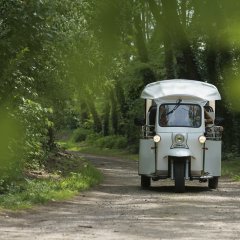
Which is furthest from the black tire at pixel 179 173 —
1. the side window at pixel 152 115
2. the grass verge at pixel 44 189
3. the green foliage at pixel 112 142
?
the green foliage at pixel 112 142

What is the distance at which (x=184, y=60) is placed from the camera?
32.8 metres

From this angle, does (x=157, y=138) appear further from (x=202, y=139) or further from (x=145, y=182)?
(x=145, y=182)

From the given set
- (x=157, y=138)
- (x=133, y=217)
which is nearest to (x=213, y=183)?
(x=157, y=138)

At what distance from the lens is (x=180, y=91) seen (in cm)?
1820

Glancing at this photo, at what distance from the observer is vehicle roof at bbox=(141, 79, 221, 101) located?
59.3ft

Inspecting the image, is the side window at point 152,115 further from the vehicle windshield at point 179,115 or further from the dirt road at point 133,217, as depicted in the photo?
the dirt road at point 133,217

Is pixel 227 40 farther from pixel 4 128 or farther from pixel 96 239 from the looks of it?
pixel 96 239

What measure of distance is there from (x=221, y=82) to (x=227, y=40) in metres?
3.00

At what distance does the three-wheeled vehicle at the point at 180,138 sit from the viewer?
1745cm

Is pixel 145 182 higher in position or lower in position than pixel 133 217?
higher

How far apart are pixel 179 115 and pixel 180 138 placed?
89 cm

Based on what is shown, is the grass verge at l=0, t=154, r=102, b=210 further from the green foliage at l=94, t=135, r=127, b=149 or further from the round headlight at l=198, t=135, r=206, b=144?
the green foliage at l=94, t=135, r=127, b=149

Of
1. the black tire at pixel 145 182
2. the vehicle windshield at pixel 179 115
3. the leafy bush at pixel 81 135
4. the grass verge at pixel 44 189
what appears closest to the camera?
the grass verge at pixel 44 189

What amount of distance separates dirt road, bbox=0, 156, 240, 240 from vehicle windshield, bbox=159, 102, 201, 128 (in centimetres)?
206
